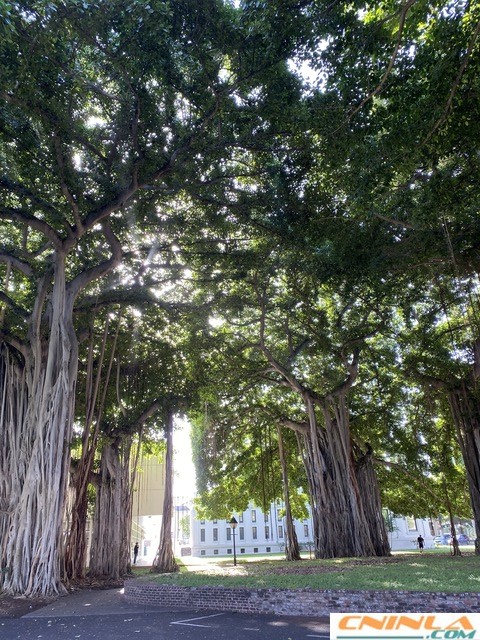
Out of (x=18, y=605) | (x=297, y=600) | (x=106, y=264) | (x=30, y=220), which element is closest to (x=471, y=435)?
(x=297, y=600)

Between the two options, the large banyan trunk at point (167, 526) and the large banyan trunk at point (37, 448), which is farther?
the large banyan trunk at point (167, 526)

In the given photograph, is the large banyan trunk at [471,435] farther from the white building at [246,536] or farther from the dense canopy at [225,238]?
the white building at [246,536]

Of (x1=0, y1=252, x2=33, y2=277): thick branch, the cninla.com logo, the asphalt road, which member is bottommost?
the asphalt road

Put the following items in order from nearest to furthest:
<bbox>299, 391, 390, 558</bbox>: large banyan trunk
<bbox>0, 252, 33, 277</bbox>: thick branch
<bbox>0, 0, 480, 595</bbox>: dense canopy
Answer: <bbox>0, 0, 480, 595</bbox>: dense canopy, <bbox>0, 252, 33, 277</bbox>: thick branch, <bbox>299, 391, 390, 558</bbox>: large banyan trunk

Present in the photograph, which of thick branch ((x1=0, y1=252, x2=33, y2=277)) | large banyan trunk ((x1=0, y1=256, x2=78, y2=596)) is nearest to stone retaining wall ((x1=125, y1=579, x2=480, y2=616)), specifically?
large banyan trunk ((x1=0, y1=256, x2=78, y2=596))

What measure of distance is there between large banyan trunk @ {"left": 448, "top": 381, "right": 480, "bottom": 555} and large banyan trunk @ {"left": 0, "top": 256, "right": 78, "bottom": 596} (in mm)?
7550

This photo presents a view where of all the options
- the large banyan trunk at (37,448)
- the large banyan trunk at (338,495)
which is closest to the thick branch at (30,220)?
the large banyan trunk at (37,448)

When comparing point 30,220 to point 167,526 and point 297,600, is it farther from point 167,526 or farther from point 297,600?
point 167,526

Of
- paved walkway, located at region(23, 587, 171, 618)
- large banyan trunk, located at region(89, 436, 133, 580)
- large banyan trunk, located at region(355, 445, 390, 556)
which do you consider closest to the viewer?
paved walkway, located at region(23, 587, 171, 618)

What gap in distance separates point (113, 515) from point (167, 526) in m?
1.15

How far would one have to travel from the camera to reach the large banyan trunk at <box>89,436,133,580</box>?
9852 mm

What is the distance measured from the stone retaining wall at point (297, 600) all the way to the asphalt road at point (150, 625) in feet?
0.45

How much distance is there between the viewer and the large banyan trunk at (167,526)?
390 inches

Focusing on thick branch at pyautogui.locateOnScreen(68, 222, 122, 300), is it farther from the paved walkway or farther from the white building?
the white building
